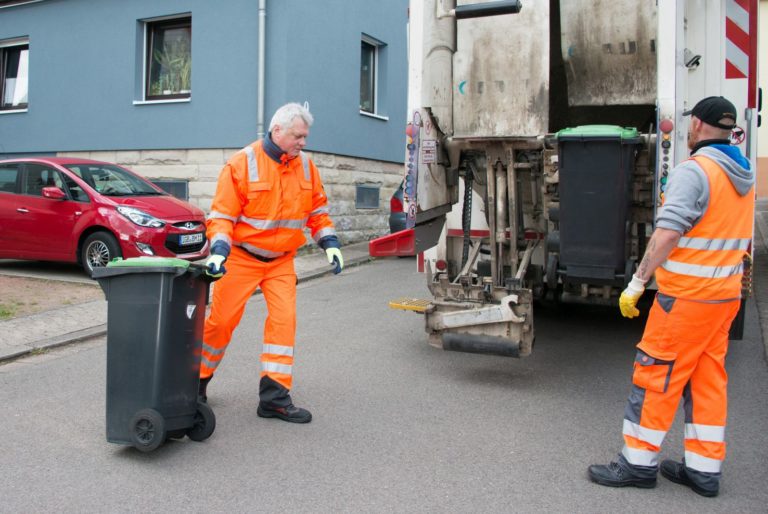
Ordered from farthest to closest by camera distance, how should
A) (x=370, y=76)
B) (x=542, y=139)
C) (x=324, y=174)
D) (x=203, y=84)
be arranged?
(x=370, y=76), (x=324, y=174), (x=203, y=84), (x=542, y=139)

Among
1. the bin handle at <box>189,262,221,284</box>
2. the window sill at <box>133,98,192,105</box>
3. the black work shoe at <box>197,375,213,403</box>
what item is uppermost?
the window sill at <box>133,98,192,105</box>

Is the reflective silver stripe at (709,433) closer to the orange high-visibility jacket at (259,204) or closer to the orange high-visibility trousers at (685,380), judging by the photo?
the orange high-visibility trousers at (685,380)

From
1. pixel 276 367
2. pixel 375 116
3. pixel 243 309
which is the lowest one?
pixel 276 367

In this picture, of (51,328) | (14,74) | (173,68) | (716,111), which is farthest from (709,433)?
(14,74)

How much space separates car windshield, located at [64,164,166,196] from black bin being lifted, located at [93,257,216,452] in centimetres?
567

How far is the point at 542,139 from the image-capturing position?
4.68m

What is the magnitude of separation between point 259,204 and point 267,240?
8.1 inches

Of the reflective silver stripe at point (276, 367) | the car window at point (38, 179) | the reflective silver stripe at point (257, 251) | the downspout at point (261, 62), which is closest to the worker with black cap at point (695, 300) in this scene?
the reflective silver stripe at point (276, 367)

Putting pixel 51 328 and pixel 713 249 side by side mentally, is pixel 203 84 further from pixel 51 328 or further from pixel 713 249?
pixel 713 249

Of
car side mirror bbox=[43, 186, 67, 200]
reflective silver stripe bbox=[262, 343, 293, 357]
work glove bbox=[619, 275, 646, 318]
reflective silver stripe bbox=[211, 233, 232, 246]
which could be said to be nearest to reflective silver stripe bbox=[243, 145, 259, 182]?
reflective silver stripe bbox=[211, 233, 232, 246]

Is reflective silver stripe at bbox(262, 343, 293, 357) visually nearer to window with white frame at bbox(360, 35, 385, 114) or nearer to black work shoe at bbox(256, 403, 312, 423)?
black work shoe at bbox(256, 403, 312, 423)

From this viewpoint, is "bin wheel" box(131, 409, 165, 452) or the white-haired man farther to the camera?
the white-haired man

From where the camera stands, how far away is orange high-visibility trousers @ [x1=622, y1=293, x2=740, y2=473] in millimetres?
3139

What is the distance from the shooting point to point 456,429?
13.3 ft
